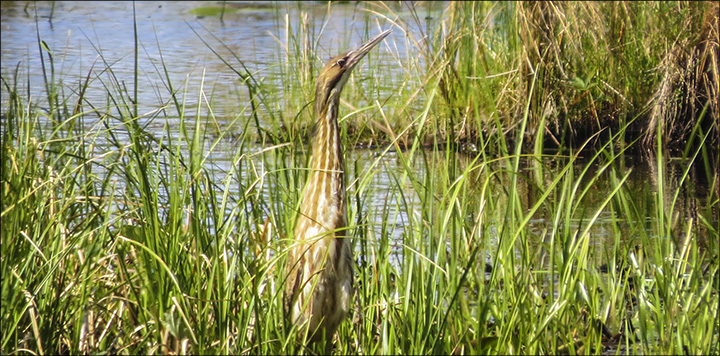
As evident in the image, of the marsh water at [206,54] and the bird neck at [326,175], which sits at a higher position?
the bird neck at [326,175]

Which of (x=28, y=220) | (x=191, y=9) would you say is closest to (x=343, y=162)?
(x=28, y=220)

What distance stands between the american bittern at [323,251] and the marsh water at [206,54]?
8.6 inches

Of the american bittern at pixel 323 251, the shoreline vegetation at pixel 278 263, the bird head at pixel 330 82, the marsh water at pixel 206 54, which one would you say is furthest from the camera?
the marsh water at pixel 206 54

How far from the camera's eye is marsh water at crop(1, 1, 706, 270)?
5609 mm

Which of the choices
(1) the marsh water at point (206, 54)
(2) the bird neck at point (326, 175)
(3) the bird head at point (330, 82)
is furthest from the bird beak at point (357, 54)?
(1) the marsh water at point (206, 54)

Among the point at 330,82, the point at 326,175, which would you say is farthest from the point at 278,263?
the point at 330,82

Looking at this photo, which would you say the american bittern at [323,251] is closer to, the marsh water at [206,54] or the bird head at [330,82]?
the bird head at [330,82]

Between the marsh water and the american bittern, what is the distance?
0.22 meters

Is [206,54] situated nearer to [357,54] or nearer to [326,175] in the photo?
[357,54]

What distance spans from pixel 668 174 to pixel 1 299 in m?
4.84

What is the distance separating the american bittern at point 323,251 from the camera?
3.01 m

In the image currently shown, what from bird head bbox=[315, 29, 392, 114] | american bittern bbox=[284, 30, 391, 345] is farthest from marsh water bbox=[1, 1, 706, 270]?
bird head bbox=[315, 29, 392, 114]

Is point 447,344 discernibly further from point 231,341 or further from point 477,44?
point 477,44

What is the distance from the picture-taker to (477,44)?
7.15m
